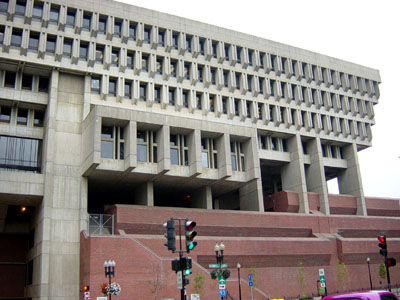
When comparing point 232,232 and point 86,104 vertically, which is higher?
point 86,104

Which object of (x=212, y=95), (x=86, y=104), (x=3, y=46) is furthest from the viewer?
(x=212, y=95)

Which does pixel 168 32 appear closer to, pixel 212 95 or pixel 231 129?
pixel 212 95

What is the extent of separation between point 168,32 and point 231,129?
1439 cm

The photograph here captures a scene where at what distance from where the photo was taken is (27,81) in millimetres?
50875

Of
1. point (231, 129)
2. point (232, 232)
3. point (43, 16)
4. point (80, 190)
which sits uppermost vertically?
point (43, 16)

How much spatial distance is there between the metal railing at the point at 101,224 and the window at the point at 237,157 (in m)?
16.6

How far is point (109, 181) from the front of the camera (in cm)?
5128

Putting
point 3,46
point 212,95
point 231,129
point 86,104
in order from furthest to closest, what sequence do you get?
1. point 212,95
2. point 231,129
3. point 86,104
4. point 3,46

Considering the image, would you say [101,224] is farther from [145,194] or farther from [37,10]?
[37,10]

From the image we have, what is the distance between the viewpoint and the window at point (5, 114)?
1951 inches

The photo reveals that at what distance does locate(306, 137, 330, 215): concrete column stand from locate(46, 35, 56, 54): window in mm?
37092

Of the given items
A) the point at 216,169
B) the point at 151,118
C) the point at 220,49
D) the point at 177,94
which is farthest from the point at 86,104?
the point at 220,49

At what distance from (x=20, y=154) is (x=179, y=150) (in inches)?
670

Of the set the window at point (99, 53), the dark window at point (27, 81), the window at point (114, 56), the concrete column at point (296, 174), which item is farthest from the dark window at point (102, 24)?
the concrete column at point (296, 174)
